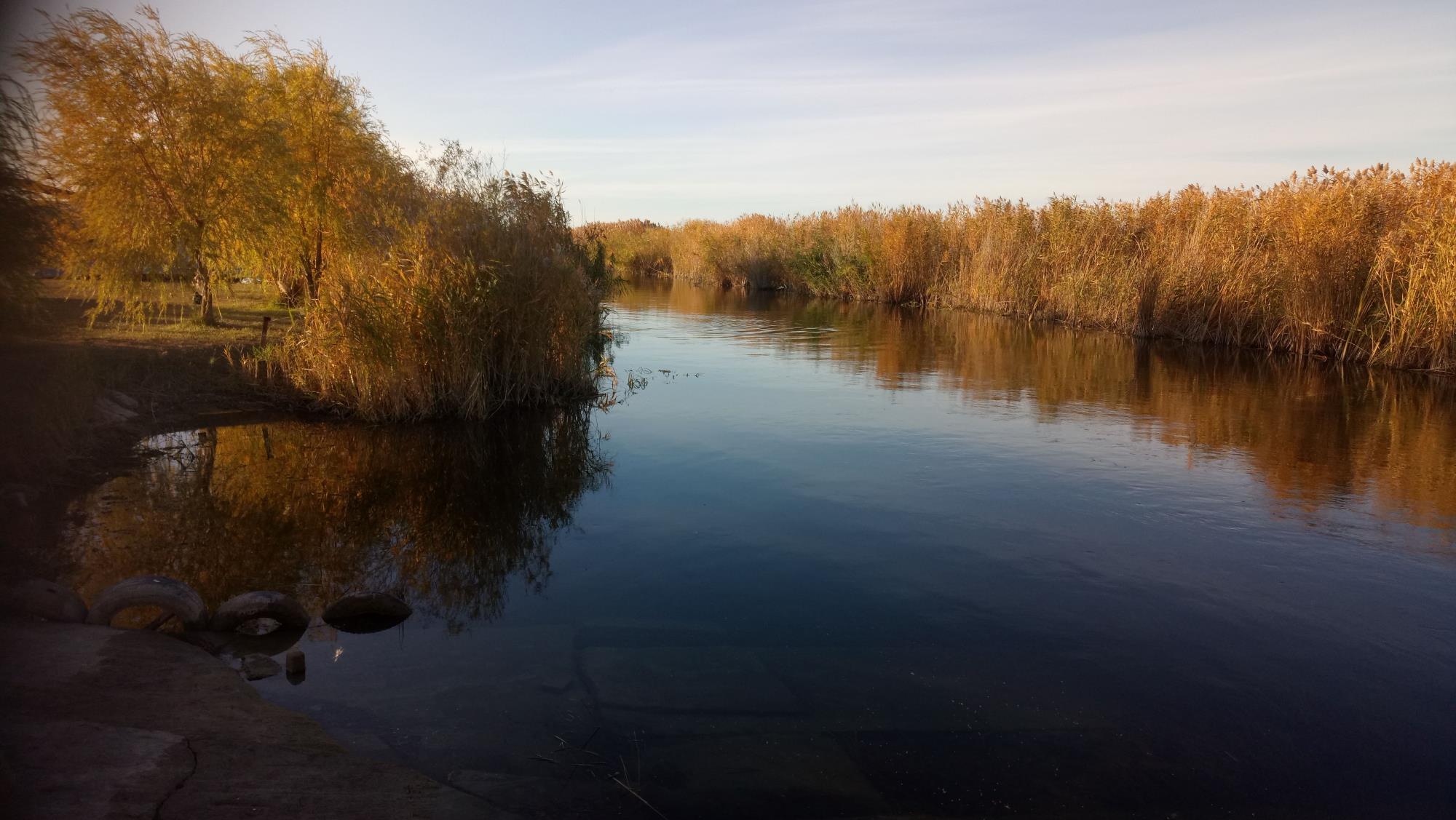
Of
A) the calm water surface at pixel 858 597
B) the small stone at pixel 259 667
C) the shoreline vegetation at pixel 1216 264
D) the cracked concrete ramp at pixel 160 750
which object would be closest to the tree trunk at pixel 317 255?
the shoreline vegetation at pixel 1216 264

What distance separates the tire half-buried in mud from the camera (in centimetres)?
570

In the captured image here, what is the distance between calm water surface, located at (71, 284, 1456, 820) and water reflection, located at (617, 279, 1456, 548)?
0.13 metres

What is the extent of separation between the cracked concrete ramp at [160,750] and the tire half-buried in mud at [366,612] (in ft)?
3.40

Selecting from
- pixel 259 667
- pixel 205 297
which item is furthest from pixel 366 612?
pixel 205 297

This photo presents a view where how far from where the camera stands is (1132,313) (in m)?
24.0

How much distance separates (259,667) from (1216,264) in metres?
22.6

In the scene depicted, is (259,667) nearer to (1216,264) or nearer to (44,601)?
(44,601)

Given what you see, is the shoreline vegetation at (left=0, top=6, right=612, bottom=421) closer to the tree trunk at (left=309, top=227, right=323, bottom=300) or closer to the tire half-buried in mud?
the tree trunk at (left=309, top=227, right=323, bottom=300)

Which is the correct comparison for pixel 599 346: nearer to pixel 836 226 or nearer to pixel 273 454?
pixel 273 454

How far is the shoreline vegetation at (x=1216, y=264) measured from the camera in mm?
17297

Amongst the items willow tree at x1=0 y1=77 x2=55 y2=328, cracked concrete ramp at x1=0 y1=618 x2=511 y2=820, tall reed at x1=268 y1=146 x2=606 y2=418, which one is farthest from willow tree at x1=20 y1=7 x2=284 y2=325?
cracked concrete ramp at x1=0 y1=618 x2=511 y2=820

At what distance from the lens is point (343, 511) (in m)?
7.97

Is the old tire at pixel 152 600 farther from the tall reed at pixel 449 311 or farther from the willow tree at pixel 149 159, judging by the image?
the willow tree at pixel 149 159

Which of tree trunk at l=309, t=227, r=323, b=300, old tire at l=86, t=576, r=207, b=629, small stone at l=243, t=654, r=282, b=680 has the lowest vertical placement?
small stone at l=243, t=654, r=282, b=680
